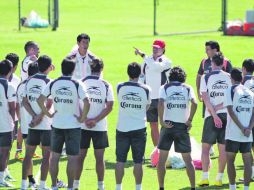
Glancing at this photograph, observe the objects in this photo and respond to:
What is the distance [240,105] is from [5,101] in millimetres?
4072

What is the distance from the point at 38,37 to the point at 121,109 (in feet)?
72.0

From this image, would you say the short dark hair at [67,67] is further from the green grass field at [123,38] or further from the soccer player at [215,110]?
the soccer player at [215,110]

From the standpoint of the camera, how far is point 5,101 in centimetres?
1647

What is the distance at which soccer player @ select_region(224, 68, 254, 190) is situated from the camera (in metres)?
15.8

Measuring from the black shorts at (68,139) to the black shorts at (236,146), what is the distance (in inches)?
99.1

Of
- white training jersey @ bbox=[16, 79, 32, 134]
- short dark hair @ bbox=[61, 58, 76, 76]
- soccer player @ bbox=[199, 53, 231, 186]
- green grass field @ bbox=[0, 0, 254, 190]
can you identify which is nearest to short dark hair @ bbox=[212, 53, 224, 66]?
soccer player @ bbox=[199, 53, 231, 186]

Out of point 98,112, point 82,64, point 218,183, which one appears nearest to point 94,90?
point 98,112

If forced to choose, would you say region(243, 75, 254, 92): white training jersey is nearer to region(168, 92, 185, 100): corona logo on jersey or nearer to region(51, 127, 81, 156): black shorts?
region(168, 92, 185, 100): corona logo on jersey

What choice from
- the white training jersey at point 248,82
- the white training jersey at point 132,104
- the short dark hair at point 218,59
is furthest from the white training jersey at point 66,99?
the white training jersey at point 248,82

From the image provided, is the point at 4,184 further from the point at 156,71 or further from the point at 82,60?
the point at 156,71

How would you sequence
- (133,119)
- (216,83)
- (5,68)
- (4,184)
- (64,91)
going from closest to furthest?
(64,91) < (133,119) < (5,68) < (4,184) < (216,83)

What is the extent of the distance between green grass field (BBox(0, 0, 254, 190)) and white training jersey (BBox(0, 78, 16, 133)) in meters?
1.15

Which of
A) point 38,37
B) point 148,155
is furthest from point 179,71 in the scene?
point 38,37

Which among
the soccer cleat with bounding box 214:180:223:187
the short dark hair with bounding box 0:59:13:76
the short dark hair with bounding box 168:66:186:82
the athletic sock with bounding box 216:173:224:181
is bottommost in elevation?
the soccer cleat with bounding box 214:180:223:187
